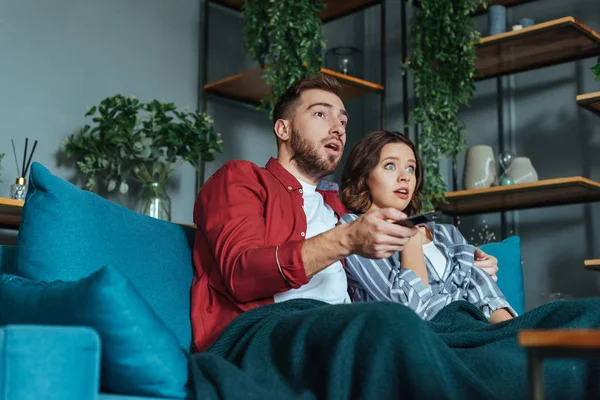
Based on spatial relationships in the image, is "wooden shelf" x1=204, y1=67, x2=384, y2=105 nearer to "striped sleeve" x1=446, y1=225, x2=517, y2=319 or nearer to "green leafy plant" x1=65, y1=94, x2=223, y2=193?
"green leafy plant" x1=65, y1=94, x2=223, y2=193

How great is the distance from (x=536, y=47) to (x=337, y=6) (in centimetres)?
99

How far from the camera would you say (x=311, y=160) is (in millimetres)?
2016

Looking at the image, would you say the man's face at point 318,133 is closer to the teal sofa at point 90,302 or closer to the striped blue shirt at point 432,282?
the striped blue shirt at point 432,282

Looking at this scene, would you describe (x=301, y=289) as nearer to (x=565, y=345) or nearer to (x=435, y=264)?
(x=435, y=264)

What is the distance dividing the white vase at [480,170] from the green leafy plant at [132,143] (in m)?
1.08

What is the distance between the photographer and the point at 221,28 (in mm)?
3768

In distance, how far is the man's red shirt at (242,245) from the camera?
157cm

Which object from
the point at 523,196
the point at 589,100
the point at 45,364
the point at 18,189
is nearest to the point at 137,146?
the point at 18,189

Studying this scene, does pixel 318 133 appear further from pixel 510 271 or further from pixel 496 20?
pixel 496 20

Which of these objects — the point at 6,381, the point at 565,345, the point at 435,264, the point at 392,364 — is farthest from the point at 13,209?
the point at 565,345

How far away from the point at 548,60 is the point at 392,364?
8.37ft

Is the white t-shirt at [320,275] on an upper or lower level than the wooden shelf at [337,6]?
lower

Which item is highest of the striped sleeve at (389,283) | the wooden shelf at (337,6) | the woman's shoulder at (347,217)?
the wooden shelf at (337,6)

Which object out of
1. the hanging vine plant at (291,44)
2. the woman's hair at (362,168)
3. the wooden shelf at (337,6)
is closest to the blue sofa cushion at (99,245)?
the woman's hair at (362,168)
